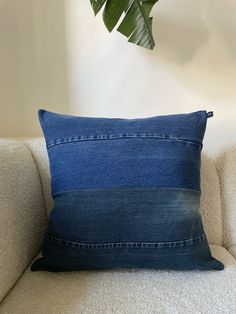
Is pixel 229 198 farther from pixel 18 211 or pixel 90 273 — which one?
pixel 18 211

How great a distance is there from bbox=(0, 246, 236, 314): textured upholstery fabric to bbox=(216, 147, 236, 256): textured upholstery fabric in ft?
0.60

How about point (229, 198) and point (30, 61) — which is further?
point (30, 61)

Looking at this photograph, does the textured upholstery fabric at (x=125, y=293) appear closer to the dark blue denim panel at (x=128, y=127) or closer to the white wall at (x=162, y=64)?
the dark blue denim panel at (x=128, y=127)

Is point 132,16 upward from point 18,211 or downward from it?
upward

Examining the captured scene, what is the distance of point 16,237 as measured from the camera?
2.95ft

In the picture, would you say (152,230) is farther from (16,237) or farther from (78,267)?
(16,237)

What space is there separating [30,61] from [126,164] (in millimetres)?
691

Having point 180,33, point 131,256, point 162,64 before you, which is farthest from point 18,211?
point 180,33

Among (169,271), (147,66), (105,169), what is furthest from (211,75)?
(169,271)

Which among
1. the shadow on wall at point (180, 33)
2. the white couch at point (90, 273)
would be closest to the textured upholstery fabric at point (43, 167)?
the white couch at point (90, 273)

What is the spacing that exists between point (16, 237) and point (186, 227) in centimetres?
46

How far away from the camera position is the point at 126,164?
0.88 m

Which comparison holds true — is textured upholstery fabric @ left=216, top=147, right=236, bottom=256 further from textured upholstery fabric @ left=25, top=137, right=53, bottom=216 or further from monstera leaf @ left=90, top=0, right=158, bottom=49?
textured upholstery fabric @ left=25, top=137, right=53, bottom=216

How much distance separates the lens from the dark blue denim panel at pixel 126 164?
2.87 ft
